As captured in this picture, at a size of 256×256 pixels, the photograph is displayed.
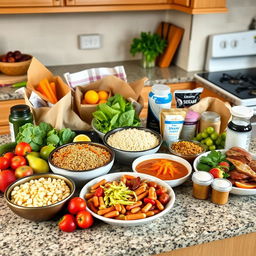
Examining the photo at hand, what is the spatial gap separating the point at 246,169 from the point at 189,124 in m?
0.38

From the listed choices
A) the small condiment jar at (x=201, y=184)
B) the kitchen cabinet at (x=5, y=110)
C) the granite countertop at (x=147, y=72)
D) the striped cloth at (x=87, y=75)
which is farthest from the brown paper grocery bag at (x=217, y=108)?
the kitchen cabinet at (x=5, y=110)

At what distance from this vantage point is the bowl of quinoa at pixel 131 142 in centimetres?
147

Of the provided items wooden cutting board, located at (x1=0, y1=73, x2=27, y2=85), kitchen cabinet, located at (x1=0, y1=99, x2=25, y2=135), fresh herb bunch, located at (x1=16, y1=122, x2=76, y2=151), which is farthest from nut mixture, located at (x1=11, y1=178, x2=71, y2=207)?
wooden cutting board, located at (x1=0, y1=73, x2=27, y2=85)

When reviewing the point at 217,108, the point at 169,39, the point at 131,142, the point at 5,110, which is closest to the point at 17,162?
the point at 131,142

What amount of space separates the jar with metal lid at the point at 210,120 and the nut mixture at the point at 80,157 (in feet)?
1.61

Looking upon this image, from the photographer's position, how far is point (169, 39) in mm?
3232

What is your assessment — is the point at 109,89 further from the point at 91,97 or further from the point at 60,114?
the point at 60,114

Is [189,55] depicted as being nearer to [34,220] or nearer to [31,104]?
[31,104]

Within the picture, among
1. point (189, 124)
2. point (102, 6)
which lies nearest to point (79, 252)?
point (189, 124)

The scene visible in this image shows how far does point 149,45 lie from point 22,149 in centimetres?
195

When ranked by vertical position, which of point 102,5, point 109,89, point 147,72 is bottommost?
point 147,72

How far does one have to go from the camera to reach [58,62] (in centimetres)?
324

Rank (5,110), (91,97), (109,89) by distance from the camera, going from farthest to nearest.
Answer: (5,110)
(109,89)
(91,97)

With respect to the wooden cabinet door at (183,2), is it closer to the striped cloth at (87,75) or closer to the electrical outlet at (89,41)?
the electrical outlet at (89,41)
